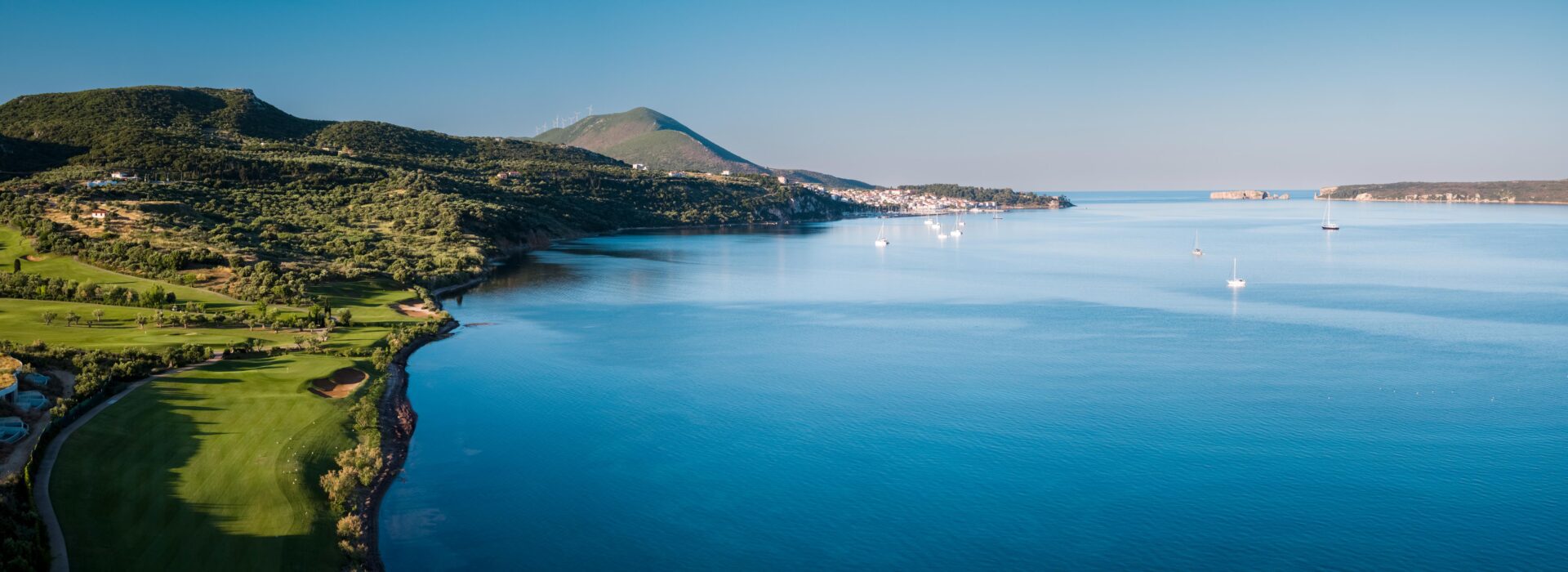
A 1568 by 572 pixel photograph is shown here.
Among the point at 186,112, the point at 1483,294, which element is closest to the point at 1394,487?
the point at 1483,294

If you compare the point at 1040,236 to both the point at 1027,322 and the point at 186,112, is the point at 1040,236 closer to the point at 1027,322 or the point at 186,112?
the point at 1027,322

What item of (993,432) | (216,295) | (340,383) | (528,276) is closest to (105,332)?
(340,383)

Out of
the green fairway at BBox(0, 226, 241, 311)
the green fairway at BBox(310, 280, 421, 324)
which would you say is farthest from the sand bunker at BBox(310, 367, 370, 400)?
the green fairway at BBox(0, 226, 241, 311)

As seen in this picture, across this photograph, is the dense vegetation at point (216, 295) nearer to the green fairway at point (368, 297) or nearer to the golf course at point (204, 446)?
the golf course at point (204, 446)

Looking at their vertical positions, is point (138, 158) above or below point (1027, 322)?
above

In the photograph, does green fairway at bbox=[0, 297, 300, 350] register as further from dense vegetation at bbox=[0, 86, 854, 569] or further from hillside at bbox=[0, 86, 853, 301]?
hillside at bbox=[0, 86, 853, 301]

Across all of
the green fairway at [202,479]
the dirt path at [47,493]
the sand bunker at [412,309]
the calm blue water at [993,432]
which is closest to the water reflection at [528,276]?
the calm blue water at [993,432]
